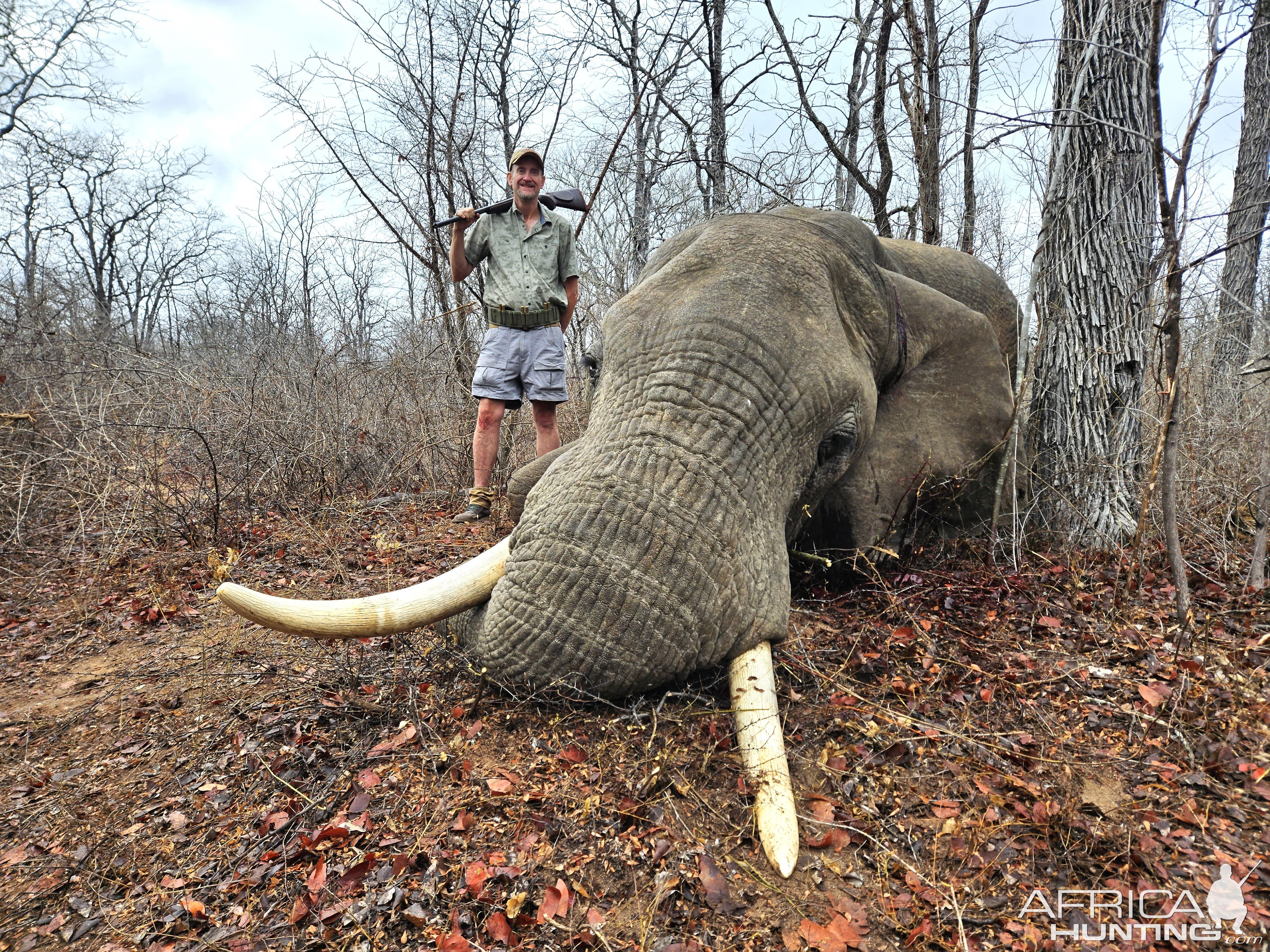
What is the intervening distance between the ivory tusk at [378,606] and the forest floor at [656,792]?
42cm

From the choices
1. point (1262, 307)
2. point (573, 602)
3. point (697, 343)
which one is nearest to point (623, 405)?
point (697, 343)

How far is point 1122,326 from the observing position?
4.79 meters

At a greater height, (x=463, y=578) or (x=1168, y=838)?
(x=463, y=578)

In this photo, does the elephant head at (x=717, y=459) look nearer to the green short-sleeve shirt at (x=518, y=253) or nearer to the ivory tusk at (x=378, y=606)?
the ivory tusk at (x=378, y=606)

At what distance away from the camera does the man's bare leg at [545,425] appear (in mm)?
6418

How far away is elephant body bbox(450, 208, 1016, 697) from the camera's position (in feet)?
8.95

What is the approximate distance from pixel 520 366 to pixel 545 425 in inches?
20.6

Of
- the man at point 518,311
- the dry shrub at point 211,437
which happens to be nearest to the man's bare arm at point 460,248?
the man at point 518,311

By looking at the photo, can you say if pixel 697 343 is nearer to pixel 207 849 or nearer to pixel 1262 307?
pixel 207 849

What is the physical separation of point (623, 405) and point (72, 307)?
30.5 ft
